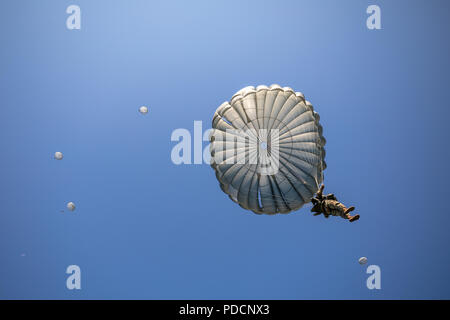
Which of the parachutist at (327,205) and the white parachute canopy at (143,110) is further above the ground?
the white parachute canopy at (143,110)

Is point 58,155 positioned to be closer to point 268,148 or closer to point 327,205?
point 268,148

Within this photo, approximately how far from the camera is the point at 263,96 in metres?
5.17

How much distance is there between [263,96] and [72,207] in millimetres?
3180

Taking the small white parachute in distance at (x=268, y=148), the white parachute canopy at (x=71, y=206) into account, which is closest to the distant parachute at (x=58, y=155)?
the white parachute canopy at (x=71, y=206)

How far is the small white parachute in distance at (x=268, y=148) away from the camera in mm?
5168

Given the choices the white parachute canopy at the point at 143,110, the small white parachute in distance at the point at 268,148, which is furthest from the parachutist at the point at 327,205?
the white parachute canopy at the point at 143,110

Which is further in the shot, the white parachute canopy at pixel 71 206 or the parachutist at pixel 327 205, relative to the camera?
the white parachute canopy at pixel 71 206

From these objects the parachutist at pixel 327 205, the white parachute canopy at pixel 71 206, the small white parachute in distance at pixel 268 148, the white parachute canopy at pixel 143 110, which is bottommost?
the parachutist at pixel 327 205

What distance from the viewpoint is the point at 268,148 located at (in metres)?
5.23

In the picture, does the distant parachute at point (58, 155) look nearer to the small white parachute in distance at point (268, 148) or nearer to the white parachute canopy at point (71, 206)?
the white parachute canopy at point (71, 206)

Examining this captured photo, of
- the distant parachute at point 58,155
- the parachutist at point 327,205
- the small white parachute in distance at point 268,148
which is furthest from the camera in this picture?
the distant parachute at point 58,155

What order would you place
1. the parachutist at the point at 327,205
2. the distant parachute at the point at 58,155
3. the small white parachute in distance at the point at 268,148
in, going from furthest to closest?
the distant parachute at the point at 58,155, the small white parachute in distance at the point at 268,148, the parachutist at the point at 327,205

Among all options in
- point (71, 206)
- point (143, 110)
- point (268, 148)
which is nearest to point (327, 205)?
point (268, 148)
